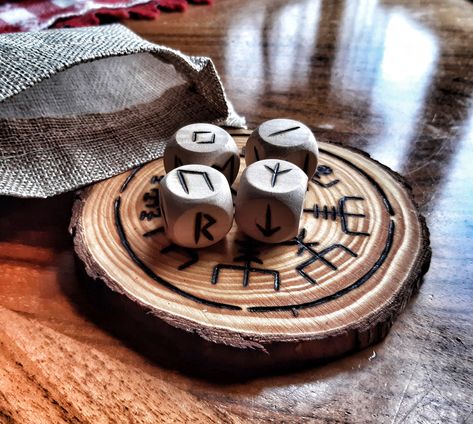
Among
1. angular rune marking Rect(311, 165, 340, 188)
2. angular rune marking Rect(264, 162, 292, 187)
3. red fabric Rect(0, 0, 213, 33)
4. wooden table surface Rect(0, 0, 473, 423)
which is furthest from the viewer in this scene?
red fabric Rect(0, 0, 213, 33)

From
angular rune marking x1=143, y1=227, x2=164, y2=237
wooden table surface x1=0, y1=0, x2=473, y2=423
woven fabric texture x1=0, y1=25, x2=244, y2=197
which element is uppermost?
woven fabric texture x1=0, y1=25, x2=244, y2=197

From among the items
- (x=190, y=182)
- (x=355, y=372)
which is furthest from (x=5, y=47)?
(x=355, y=372)

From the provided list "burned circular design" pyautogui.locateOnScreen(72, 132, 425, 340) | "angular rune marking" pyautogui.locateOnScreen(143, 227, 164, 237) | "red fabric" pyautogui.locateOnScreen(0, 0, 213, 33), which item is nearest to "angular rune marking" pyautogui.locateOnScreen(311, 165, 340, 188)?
"burned circular design" pyautogui.locateOnScreen(72, 132, 425, 340)

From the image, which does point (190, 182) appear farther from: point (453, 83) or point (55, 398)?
point (453, 83)

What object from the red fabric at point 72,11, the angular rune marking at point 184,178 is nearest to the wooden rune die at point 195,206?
the angular rune marking at point 184,178

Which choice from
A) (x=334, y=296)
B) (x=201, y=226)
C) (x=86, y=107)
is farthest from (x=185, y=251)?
(x=86, y=107)

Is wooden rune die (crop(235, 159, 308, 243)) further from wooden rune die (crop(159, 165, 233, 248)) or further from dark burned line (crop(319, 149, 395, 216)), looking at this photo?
dark burned line (crop(319, 149, 395, 216))
